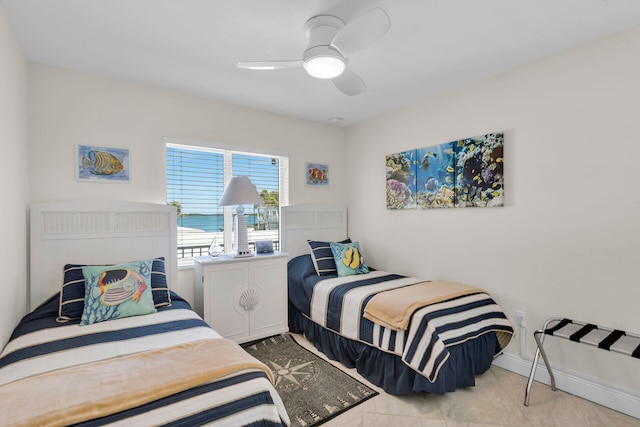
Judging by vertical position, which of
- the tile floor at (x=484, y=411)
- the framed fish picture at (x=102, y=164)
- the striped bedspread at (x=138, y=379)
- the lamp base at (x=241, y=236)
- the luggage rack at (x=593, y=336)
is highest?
the framed fish picture at (x=102, y=164)

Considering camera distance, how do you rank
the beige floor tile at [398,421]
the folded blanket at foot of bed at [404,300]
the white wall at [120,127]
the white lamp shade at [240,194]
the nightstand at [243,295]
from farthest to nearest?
the white lamp shade at [240,194] < the nightstand at [243,295] < the white wall at [120,127] < the folded blanket at foot of bed at [404,300] < the beige floor tile at [398,421]

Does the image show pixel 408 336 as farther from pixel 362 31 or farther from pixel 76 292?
pixel 76 292

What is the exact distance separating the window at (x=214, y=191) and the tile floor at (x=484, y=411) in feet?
6.79

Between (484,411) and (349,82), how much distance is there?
230 cm

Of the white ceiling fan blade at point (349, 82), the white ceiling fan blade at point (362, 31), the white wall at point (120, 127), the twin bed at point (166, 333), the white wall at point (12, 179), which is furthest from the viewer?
the white wall at point (120, 127)

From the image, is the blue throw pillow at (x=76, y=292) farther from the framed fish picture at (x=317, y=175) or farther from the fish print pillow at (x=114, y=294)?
the framed fish picture at (x=317, y=175)

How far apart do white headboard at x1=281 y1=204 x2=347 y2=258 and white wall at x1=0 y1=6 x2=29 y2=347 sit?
2.19 meters

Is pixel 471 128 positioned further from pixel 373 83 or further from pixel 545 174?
pixel 373 83

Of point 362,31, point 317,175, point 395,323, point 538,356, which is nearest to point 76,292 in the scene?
point 395,323

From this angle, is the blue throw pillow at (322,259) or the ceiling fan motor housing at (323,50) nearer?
the ceiling fan motor housing at (323,50)

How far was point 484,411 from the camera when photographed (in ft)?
6.77

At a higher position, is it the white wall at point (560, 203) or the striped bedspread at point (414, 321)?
the white wall at point (560, 203)

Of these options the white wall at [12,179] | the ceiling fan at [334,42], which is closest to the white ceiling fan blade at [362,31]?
the ceiling fan at [334,42]

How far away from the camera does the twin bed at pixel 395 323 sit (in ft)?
7.09
